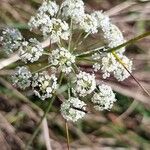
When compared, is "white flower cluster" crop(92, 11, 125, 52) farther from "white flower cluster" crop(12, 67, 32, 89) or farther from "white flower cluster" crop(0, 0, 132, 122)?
"white flower cluster" crop(12, 67, 32, 89)

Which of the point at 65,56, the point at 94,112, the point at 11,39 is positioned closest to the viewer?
the point at 65,56

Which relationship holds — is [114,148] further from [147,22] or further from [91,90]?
[91,90]

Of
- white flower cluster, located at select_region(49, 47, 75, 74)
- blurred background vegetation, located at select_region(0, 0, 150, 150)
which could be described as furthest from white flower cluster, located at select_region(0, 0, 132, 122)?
blurred background vegetation, located at select_region(0, 0, 150, 150)

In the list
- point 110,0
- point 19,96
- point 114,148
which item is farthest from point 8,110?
point 110,0

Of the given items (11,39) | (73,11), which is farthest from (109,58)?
(11,39)

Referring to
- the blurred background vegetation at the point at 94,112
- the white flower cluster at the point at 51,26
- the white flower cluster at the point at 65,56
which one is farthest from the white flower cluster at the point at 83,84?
the blurred background vegetation at the point at 94,112

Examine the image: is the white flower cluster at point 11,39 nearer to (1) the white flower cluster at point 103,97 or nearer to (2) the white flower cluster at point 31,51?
(2) the white flower cluster at point 31,51

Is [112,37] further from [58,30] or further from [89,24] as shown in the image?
[58,30]
